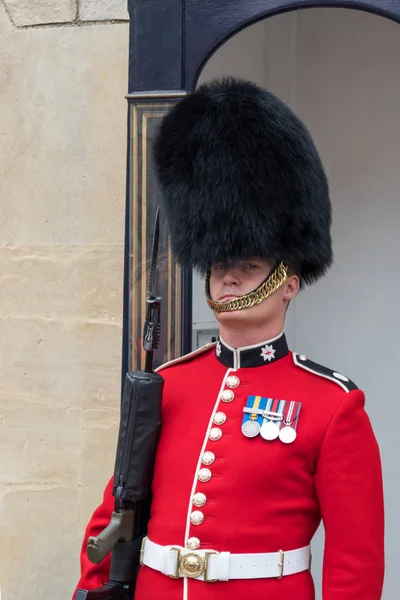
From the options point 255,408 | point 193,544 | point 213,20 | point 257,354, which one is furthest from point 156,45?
point 193,544

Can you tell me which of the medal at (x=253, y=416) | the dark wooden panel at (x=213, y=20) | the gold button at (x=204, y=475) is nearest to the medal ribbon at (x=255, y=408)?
the medal at (x=253, y=416)

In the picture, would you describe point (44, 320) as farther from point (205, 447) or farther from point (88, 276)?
point (205, 447)

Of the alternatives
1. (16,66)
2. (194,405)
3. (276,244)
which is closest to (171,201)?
(276,244)

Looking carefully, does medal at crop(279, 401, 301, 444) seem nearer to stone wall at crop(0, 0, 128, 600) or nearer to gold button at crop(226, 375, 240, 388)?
gold button at crop(226, 375, 240, 388)

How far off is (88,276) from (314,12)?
48.5 inches

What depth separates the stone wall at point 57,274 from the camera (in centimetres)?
295

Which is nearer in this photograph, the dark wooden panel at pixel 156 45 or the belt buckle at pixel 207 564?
the belt buckle at pixel 207 564

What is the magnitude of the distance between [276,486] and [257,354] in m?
0.28

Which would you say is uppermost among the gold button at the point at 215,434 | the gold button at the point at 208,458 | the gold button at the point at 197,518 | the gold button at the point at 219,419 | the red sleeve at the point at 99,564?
the gold button at the point at 219,419

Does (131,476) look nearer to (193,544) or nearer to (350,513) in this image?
(193,544)

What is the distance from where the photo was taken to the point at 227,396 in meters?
1.89

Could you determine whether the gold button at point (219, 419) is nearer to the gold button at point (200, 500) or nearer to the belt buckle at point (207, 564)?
the gold button at point (200, 500)

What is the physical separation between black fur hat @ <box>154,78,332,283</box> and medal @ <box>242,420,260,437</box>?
34 centimetres

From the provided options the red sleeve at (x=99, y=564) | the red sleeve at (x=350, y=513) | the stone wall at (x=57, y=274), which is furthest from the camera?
the stone wall at (x=57, y=274)
